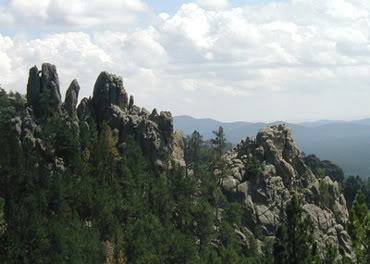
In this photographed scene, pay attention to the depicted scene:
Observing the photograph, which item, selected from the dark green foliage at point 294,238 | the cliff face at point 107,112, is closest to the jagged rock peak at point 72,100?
the cliff face at point 107,112

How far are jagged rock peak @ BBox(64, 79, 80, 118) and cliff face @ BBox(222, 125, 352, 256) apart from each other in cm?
4157

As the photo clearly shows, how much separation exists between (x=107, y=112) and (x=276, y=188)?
4671 cm

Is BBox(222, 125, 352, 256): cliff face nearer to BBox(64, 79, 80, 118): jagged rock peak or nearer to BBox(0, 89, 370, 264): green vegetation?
BBox(0, 89, 370, 264): green vegetation

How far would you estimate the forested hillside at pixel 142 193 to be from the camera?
2724 inches

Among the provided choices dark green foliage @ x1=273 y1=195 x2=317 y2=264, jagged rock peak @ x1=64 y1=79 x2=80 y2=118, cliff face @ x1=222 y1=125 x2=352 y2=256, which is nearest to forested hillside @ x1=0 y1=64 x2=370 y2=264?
dark green foliage @ x1=273 y1=195 x2=317 y2=264

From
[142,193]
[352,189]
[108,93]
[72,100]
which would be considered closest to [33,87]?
[72,100]

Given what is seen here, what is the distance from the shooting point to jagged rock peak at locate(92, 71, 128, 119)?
121 m

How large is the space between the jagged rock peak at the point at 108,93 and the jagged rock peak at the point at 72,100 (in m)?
5.02

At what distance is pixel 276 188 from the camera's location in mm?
119688

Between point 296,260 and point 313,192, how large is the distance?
2725 inches

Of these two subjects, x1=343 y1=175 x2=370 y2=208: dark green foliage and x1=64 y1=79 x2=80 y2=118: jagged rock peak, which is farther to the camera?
x1=343 y1=175 x2=370 y2=208: dark green foliage

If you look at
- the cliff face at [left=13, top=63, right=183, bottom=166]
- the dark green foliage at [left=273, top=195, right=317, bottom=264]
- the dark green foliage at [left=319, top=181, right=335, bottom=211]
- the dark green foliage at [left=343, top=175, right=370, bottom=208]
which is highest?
the cliff face at [left=13, top=63, right=183, bottom=166]

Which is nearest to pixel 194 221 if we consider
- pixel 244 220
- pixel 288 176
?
pixel 244 220

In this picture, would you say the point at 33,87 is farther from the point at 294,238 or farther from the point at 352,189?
the point at 352,189
